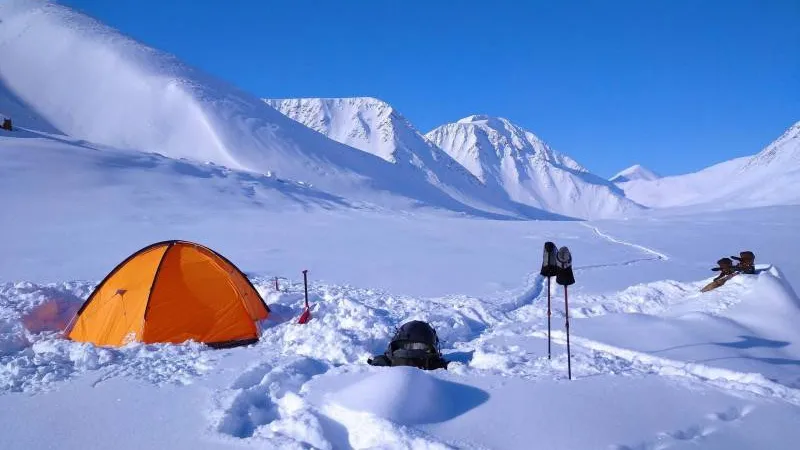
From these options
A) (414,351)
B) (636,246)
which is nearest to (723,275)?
(414,351)

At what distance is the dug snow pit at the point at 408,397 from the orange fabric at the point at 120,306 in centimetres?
421

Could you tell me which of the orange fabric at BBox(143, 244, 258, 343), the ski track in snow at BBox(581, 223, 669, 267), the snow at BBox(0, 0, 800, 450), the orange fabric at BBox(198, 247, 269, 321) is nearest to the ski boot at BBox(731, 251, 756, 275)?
the snow at BBox(0, 0, 800, 450)

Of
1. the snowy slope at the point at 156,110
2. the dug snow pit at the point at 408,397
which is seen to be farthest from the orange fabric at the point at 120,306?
the snowy slope at the point at 156,110

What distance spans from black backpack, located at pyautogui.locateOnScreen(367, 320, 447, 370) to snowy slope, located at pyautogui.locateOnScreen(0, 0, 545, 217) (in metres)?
65.5

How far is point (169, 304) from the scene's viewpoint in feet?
26.5

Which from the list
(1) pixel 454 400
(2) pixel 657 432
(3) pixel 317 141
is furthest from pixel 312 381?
(3) pixel 317 141

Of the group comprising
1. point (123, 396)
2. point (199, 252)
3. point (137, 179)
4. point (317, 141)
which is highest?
point (317, 141)

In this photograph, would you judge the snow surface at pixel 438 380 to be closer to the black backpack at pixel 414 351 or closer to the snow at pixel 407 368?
the snow at pixel 407 368

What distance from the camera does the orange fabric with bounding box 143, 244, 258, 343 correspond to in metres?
7.89

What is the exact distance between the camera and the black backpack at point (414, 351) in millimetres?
6852

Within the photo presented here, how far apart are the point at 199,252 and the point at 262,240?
12366mm

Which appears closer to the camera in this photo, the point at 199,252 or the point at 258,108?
the point at 199,252

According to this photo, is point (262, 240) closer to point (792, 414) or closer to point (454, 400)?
point (454, 400)

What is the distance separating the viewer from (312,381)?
608 centimetres
